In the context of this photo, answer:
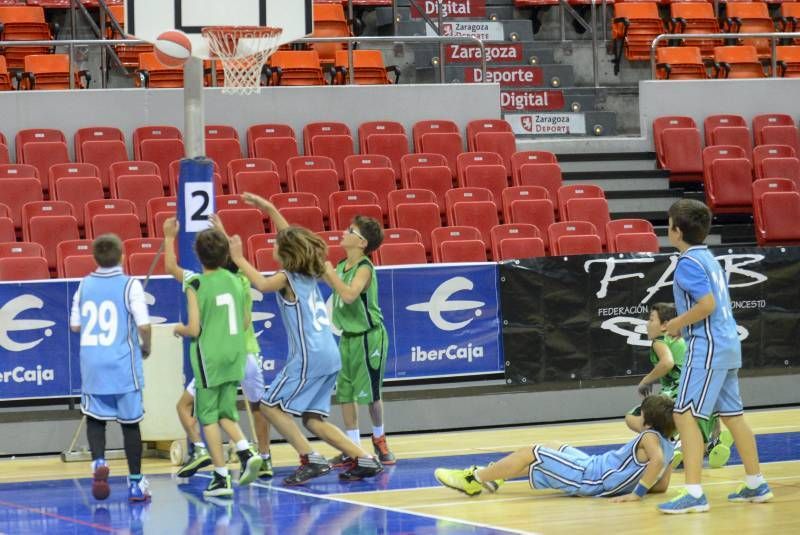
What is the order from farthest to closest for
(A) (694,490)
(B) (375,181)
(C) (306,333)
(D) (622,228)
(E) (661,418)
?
(B) (375,181) < (D) (622,228) < (C) (306,333) < (E) (661,418) < (A) (694,490)

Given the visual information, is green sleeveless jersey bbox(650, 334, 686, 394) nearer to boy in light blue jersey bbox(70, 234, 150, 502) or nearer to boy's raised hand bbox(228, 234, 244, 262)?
boy's raised hand bbox(228, 234, 244, 262)

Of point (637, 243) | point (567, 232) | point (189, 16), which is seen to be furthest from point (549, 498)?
point (637, 243)

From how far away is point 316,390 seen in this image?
9445 mm

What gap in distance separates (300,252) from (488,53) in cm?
1182

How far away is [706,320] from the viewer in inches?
324

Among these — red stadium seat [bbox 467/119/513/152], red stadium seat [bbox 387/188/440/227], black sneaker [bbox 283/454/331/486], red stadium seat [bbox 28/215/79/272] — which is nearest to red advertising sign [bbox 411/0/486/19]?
red stadium seat [bbox 467/119/513/152]

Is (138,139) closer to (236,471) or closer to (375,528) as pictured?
(236,471)

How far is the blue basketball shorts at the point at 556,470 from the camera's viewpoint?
8.72m

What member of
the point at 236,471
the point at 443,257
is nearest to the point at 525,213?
the point at 443,257

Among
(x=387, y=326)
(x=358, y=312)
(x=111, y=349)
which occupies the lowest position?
(x=387, y=326)

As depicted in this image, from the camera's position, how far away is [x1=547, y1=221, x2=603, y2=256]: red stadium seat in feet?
47.9

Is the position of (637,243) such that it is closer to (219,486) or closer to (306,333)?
(306,333)

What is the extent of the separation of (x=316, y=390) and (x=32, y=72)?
9.34m

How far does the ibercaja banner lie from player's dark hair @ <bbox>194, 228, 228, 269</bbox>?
14.6ft
